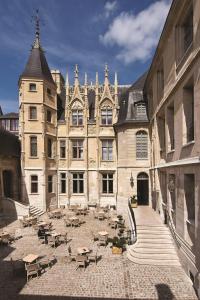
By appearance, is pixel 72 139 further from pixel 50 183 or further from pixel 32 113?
pixel 50 183

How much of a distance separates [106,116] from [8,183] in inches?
553

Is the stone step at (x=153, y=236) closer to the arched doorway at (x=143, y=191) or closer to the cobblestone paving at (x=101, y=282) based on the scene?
the cobblestone paving at (x=101, y=282)

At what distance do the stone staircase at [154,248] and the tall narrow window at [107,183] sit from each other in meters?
11.7

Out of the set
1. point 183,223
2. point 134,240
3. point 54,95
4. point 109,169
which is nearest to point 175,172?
point 183,223

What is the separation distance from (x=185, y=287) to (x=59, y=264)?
664 cm

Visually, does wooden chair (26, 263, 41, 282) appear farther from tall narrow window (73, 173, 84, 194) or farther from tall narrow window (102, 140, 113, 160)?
tall narrow window (102, 140, 113, 160)

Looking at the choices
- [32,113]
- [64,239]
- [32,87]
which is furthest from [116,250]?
[32,87]

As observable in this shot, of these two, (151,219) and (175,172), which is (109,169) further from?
(175,172)

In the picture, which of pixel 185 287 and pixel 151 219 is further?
pixel 151 219

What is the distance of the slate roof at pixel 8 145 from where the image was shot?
23.2m

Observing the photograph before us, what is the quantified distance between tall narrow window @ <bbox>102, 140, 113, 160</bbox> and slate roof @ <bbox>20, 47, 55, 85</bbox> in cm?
1013

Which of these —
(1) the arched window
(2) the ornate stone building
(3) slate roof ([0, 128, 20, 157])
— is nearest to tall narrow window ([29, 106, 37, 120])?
(2) the ornate stone building

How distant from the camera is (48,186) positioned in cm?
2539

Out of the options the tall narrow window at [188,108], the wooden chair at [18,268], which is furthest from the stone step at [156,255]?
the tall narrow window at [188,108]
